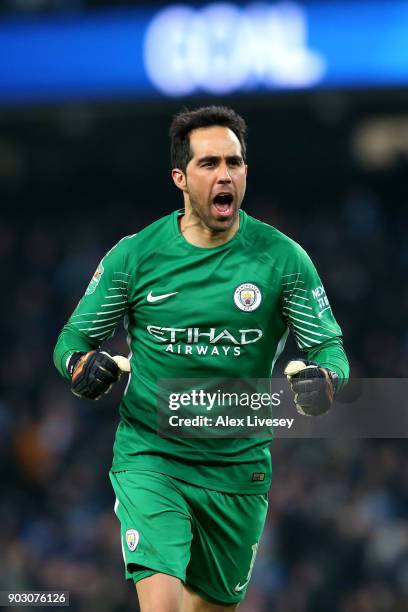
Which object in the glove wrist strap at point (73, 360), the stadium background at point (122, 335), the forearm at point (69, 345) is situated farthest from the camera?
the stadium background at point (122, 335)

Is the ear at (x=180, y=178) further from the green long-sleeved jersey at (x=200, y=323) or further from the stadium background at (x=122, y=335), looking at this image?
the stadium background at (x=122, y=335)

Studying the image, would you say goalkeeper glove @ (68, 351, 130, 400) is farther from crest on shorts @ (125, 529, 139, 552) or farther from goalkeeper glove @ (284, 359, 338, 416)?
goalkeeper glove @ (284, 359, 338, 416)

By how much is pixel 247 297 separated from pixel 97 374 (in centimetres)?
76

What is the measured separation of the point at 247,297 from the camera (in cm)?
530

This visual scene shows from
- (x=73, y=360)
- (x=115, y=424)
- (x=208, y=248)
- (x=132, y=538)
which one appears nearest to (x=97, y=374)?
(x=73, y=360)

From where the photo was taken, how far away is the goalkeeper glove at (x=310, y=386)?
4910mm

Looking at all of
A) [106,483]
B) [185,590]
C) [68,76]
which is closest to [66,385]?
[106,483]

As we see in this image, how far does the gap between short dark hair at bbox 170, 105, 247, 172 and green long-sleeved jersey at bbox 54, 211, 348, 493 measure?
37 centimetres

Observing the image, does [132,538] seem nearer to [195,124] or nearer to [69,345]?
[69,345]

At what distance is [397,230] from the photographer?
620 inches

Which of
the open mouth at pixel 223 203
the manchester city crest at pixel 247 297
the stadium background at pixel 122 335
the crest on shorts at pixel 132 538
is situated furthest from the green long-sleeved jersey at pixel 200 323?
the stadium background at pixel 122 335

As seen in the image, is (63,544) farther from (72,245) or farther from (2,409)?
(72,245)

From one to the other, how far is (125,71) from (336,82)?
247 cm

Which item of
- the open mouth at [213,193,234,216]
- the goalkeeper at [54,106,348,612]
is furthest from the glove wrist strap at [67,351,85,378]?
the open mouth at [213,193,234,216]
